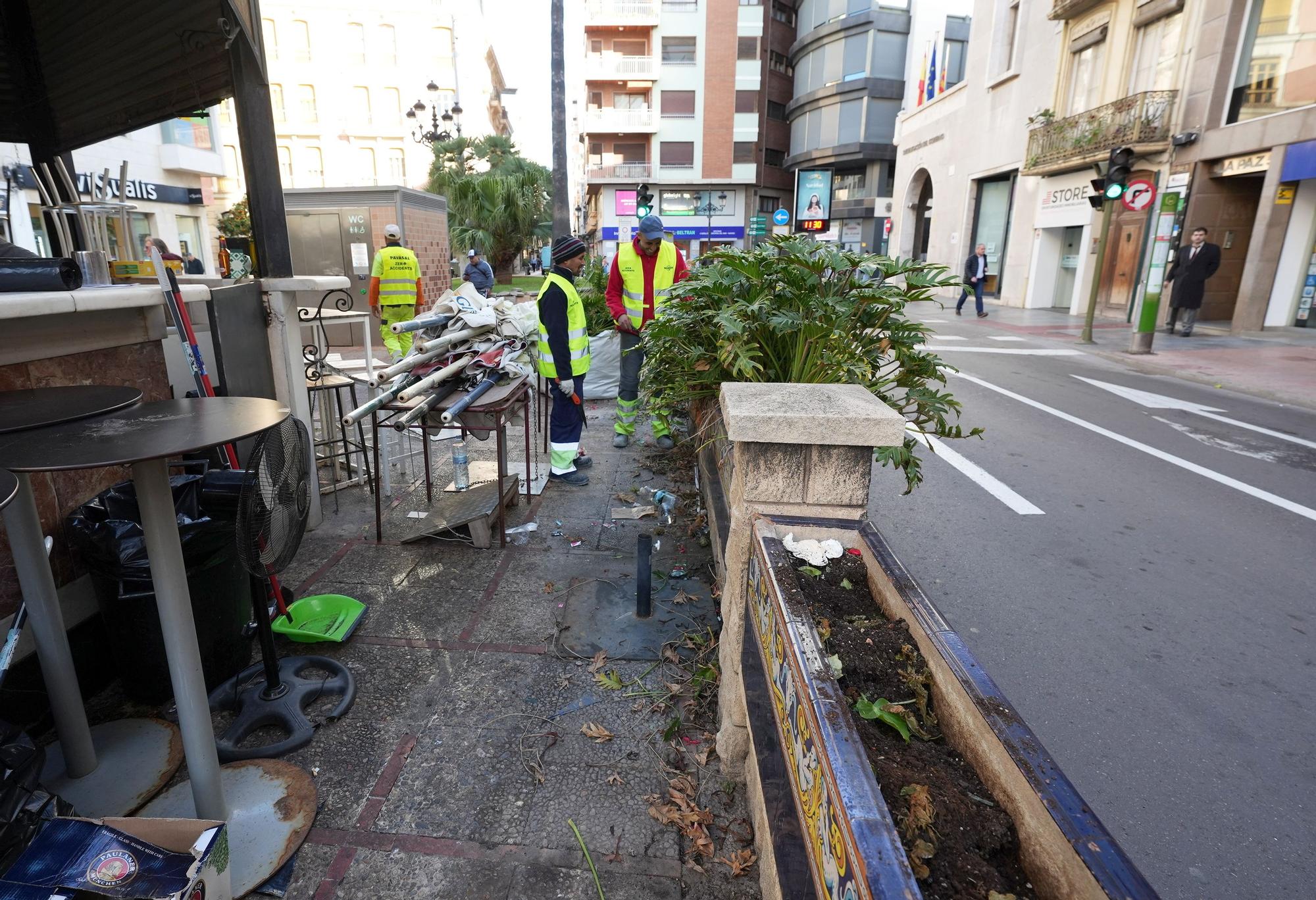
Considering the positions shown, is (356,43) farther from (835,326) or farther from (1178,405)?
(835,326)

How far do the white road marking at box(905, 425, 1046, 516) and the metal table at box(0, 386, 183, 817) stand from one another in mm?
4491

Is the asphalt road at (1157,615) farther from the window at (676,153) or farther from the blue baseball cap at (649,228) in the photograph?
the window at (676,153)

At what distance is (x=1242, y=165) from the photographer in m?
15.7

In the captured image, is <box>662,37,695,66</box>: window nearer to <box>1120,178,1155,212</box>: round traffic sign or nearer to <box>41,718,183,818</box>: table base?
<box>1120,178,1155,212</box>: round traffic sign

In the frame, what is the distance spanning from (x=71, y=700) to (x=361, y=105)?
50.5m

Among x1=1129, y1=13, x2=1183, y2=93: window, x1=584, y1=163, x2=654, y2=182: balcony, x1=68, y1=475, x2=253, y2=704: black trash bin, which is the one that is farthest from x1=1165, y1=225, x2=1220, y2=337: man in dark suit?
x1=584, y1=163, x2=654, y2=182: balcony

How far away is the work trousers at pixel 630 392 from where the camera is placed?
6.98 m

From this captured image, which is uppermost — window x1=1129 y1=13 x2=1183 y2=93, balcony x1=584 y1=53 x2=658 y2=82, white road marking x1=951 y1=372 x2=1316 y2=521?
balcony x1=584 y1=53 x2=658 y2=82

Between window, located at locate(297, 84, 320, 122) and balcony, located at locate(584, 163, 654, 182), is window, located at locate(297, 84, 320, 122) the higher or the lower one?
the higher one

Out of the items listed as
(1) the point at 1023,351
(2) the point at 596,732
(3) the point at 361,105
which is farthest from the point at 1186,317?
(3) the point at 361,105

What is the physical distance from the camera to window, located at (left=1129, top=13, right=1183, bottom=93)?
57.2ft

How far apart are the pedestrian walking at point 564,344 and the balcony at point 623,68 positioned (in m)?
42.8

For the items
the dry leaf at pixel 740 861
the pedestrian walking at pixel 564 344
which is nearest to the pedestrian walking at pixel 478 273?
the pedestrian walking at pixel 564 344

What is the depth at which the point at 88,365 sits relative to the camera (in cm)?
326
